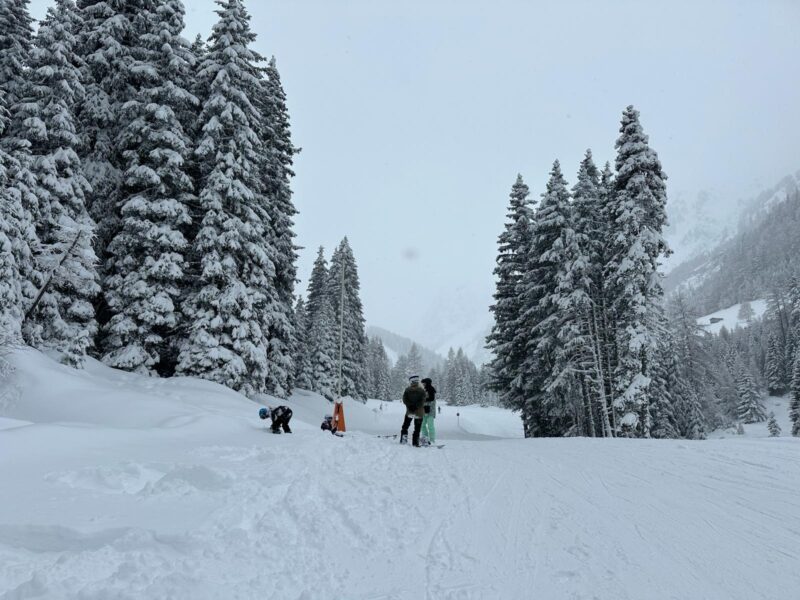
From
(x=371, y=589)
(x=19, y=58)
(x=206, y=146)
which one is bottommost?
(x=371, y=589)

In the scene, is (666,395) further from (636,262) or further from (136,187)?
(136,187)

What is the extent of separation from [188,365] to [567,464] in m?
13.0

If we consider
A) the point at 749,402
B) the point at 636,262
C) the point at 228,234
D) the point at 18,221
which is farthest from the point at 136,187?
the point at 749,402

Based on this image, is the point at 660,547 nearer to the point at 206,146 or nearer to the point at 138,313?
the point at 138,313

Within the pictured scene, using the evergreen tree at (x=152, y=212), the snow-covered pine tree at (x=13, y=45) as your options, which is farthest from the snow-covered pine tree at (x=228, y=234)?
the snow-covered pine tree at (x=13, y=45)

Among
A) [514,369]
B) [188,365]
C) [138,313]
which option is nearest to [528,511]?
[188,365]

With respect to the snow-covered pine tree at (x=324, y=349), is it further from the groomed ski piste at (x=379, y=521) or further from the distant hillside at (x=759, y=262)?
A: the distant hillside at (x=759, y=262)

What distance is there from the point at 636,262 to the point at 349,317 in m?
28.2

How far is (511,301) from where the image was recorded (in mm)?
27031

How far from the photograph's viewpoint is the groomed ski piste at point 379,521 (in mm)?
3535

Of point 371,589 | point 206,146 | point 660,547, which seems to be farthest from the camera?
point 206,146

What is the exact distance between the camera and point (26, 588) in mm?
3000

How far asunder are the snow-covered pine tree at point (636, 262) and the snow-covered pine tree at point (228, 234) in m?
15.5

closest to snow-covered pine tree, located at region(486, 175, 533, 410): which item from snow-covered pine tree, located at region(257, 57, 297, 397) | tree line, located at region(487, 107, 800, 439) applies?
tree line, located at region(487, 107, 800, 439)
